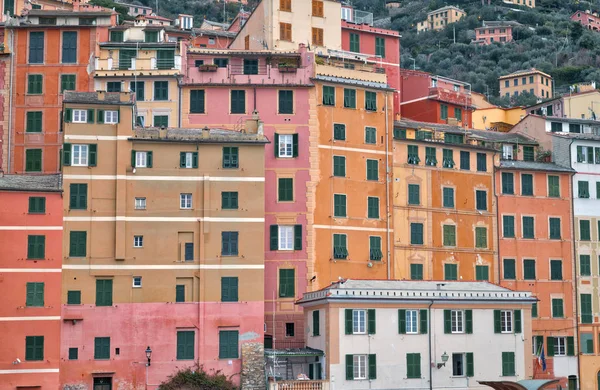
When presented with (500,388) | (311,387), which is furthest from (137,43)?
(500,388)

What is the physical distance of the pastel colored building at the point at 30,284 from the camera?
64.0 metres

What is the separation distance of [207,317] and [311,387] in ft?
25.5

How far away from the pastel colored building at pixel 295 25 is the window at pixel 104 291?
78.3ft

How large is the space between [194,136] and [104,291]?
11.2 meters

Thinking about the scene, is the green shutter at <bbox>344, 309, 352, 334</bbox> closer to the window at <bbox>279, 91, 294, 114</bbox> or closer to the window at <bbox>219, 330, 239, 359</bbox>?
the window at <bbox>219, 330, 239, 359</bbox>

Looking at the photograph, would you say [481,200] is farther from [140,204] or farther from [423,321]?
[140,204]

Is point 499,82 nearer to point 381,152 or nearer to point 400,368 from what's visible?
point 381,152

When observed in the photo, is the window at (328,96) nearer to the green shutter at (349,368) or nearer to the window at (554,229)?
the window at (554,229)

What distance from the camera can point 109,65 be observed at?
78.1 metres

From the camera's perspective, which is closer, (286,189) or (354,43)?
(286,189)

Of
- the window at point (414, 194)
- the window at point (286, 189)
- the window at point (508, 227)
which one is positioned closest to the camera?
the window at point (286, 189)

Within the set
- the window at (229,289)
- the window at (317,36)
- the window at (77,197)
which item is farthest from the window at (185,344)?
the window at (317,36)

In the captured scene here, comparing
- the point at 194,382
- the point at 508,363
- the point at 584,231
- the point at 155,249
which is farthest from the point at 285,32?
the point at 508,363

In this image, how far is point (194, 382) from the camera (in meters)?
65.5
